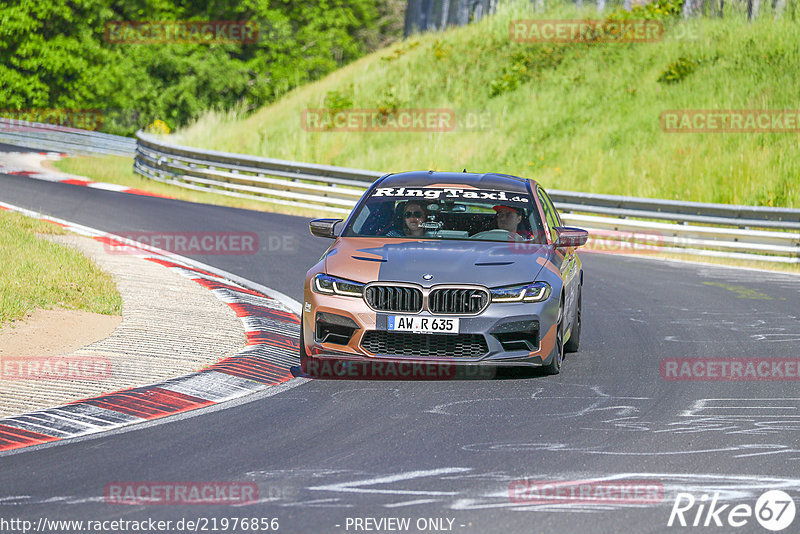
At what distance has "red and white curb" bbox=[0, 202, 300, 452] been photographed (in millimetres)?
7090

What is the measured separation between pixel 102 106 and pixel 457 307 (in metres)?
49.0

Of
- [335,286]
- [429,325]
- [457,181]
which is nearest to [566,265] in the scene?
[457,181]

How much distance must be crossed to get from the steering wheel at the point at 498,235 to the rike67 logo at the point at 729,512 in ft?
13.6

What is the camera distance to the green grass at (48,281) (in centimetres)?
1105


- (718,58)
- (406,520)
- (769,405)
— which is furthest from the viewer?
(718,58)

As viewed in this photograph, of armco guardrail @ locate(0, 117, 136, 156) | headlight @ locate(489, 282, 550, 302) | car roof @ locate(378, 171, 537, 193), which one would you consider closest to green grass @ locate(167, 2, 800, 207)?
armco guardrail @ locate(0, 117, 136, 156)

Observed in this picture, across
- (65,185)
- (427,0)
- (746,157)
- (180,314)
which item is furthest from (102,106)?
(180,314)

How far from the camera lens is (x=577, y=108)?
108 ft

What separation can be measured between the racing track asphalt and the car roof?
161 cm

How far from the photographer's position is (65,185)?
25859 mm

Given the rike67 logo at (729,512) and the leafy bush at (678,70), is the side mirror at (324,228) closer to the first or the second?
the rike67 logo at (729,512)

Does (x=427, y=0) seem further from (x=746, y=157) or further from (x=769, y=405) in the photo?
(x=769, y=405)

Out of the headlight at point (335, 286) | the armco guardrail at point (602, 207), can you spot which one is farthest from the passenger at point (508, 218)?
the armco guardrail at point (602, 207)

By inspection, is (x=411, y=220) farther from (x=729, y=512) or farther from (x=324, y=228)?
(x=729, y=512)
